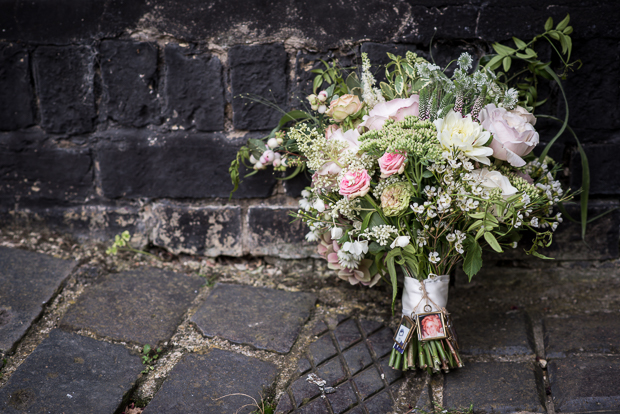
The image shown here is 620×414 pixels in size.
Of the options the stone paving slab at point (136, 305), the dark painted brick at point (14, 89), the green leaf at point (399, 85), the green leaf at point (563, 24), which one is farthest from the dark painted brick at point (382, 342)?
the dark painted brick at point (14, 89)

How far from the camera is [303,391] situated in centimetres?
156

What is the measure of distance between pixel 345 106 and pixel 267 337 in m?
0.88

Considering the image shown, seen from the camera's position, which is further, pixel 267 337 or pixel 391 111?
pixel 267 337

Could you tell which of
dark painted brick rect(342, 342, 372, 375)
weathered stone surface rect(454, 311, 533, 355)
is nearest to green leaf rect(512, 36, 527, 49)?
weathered stone surface rect(454, 311, 533, 355)

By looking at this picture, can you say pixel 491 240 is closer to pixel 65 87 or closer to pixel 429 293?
pixel 429 293

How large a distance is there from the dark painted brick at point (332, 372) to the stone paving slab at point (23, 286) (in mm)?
1087

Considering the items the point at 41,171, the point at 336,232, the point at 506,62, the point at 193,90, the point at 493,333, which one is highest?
the point at 506,62

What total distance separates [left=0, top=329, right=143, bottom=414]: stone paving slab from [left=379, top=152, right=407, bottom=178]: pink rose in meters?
1.07

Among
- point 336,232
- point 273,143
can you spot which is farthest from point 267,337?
point 273,143

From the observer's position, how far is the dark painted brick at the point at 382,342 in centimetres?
173

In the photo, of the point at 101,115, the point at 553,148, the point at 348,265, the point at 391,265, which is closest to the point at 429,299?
the point at 391,265

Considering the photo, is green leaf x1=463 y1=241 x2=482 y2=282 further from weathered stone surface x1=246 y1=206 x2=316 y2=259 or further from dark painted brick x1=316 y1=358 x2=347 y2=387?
weathered stone surface x1=246 y1=206 x2=316 y2=259

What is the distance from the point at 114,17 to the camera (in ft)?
6.56

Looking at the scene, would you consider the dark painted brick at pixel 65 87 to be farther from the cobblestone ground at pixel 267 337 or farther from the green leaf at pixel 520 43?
the green leaf at pixel 520 43
